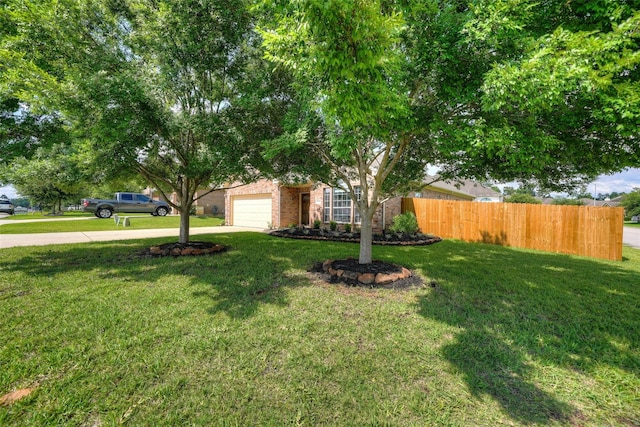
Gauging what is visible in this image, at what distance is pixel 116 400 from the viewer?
2223 millimetres

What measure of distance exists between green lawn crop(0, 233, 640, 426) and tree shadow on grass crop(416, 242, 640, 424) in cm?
2

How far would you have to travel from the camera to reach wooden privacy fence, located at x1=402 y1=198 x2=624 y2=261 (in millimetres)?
8523

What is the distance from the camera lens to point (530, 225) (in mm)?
10055

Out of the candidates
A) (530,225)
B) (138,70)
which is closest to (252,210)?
(138,70)

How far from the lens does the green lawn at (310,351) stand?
7.16 feet

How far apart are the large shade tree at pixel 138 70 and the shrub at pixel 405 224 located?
755cm

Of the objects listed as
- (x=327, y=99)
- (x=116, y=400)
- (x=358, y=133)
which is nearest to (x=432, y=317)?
(x=358, y=133)

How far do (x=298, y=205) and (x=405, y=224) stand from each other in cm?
619

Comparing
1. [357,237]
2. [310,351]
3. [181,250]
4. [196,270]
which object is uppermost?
[357,237]

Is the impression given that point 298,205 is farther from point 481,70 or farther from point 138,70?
A: point 481,70

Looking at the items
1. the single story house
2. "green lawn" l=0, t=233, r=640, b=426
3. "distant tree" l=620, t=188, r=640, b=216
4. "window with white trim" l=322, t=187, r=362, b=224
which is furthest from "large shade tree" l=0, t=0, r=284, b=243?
"distant tree" l=620, t=188, r=640, b=216

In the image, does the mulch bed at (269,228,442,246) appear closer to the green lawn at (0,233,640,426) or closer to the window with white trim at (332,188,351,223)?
the window with white trim at (332,188,351,223)

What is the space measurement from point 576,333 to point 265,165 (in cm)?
621

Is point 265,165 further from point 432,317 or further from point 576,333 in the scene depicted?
point 576,333
